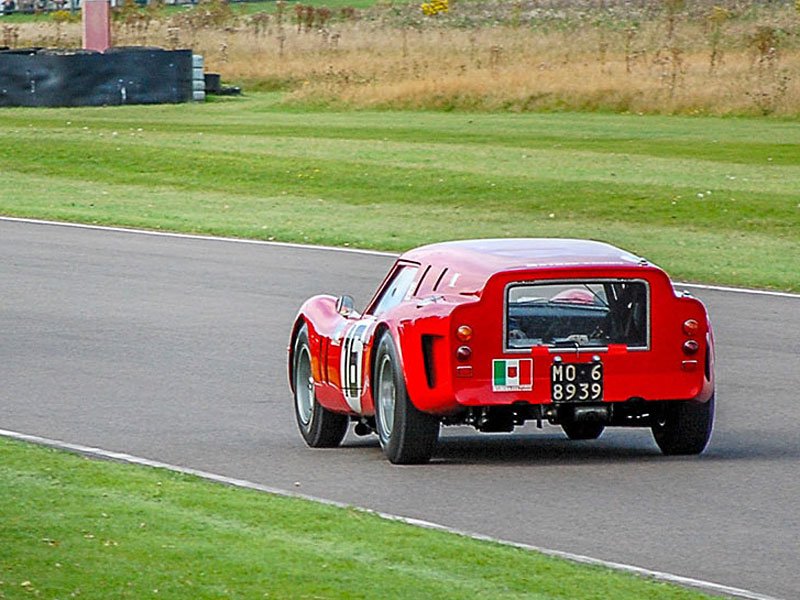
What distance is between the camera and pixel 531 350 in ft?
31.2

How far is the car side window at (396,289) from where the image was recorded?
1024 centimetres

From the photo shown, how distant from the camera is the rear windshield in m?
9.66

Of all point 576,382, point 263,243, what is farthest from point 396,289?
point 263,243

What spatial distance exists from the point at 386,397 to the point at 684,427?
1.60 m

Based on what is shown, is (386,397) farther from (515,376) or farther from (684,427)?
(684,427)

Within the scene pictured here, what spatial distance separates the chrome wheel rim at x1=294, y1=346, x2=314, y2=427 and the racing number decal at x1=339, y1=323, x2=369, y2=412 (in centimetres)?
63

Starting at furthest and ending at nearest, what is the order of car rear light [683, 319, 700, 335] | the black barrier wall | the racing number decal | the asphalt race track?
the black barrier wall
the racing number decal
car rear light [683, 319, 700, 335]
the asphalt race track

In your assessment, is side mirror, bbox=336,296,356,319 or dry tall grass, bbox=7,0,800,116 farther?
dry tall grass, bbox=7,0,800,116

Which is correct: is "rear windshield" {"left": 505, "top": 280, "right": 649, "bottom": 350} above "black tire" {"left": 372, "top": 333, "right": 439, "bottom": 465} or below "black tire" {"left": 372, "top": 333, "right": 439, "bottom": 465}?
above

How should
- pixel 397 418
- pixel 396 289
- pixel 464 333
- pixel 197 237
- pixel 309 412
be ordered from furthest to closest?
pixel 197 237
pixel 309 412
pixel 396 289
pixel 397 418
pixel 464 333

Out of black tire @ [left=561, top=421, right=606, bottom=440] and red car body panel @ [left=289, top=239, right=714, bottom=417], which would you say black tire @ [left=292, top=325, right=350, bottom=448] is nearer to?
red car body panel @ [left=289, top=239, right=714, bottom=417]

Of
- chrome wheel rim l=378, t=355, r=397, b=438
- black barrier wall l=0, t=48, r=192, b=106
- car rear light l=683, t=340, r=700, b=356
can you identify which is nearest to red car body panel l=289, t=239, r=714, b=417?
car rear light l=683, t=340, r=700, b=356

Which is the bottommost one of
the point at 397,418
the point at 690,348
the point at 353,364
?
the point at 397,418

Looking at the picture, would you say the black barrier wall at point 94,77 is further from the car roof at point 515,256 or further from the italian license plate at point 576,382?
the italian license plate at point 576,382
